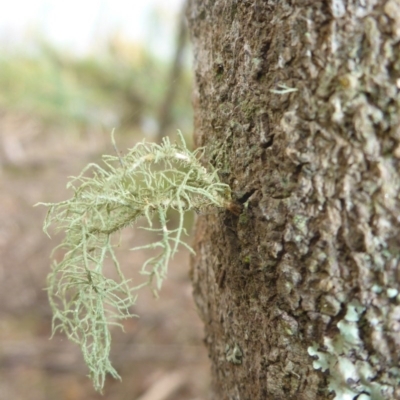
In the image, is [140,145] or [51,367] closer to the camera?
[140,145]

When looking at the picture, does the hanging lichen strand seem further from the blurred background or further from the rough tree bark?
Result: the blurred background

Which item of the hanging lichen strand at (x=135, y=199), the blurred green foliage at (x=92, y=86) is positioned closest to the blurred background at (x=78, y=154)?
the blurred green foliage at (x=92, y=86)

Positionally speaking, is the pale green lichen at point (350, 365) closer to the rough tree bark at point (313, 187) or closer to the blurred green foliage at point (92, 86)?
the rough tree bark at point (313, 187)

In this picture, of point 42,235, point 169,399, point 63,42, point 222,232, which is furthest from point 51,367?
point 63,42

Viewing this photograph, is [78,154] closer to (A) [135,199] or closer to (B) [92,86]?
(B) [92,86]

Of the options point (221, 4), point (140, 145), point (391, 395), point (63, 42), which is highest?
point (63, 42)

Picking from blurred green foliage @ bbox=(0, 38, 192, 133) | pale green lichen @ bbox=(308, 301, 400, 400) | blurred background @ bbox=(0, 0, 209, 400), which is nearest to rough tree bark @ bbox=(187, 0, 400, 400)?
pale green lichen @ bbox=(308, 301, 400, 400)

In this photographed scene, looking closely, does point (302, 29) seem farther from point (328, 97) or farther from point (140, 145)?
point (140, 145)
